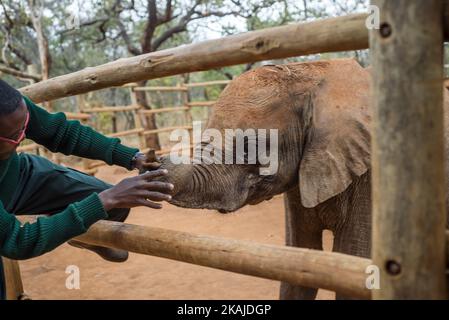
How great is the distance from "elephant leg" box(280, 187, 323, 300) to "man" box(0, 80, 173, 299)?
35.9 inches

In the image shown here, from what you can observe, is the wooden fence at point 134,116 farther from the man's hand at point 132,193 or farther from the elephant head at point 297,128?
the man's hand at point 132,193

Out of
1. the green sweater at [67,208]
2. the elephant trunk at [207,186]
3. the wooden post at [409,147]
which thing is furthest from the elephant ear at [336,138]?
the wooden post at [409,147]

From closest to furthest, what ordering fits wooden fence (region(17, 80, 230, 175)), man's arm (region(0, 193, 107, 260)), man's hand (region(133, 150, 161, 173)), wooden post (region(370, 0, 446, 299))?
1. wooden post (region(370, 0, 446, 299))
2. man's arm (region(0, 193, 107, 260))
3. man's hand (region(133, 150, 161, 173))
4. wooden fence (region(17, 80, 230, 175))

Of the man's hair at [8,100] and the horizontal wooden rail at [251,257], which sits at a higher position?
the man's hair at [8,100]

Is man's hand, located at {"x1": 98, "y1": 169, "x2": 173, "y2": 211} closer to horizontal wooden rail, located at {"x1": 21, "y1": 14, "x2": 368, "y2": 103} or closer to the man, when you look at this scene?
the man

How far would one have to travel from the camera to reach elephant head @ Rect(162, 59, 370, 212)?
89.3 inches

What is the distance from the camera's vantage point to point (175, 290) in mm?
4531

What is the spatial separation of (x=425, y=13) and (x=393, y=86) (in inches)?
6.7

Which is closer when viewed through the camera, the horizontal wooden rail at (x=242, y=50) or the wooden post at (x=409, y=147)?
the wooden post at (x=409, y=147)

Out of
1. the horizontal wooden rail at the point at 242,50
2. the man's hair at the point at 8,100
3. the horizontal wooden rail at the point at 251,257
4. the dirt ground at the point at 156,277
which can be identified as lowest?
the dirt ground at the point at 156,277

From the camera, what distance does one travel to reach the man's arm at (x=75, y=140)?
2.20 m

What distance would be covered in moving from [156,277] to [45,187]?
2793mm

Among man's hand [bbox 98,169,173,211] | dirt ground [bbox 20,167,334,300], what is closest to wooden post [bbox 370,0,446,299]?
man's hand [bbox 98,169,173,211]

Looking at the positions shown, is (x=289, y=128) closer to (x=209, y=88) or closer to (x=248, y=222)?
(x=248, y=222)
